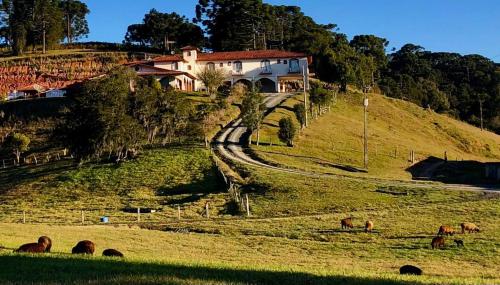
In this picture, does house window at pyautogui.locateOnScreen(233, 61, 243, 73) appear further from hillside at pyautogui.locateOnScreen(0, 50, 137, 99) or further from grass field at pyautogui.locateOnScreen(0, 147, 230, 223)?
grass field at pyautogui.locateOnScreen(0, 147, 230, 223)

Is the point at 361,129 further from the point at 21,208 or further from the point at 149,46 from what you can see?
the point at 149,46

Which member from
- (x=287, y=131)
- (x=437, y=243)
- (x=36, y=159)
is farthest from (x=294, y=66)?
(x=437, y=243)

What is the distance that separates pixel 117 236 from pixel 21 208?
27780mm

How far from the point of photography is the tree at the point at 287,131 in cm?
8112

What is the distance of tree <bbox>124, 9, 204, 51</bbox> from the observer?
164m

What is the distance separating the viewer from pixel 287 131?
81.2 meters

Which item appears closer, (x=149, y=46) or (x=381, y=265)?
(x=381, y=265)

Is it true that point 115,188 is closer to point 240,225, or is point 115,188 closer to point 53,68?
point 240,225

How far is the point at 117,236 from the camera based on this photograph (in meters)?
33.2

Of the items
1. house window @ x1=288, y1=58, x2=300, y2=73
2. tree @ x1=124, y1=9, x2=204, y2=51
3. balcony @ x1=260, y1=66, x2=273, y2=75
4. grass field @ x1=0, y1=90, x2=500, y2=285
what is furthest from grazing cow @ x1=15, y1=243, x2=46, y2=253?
tree @ x1=124, y1=9, x2=204, y2=51

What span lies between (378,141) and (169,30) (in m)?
89.6

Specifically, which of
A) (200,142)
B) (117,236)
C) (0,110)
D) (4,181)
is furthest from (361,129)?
(117,236)

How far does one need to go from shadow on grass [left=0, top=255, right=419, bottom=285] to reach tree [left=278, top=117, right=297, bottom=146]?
6268cm

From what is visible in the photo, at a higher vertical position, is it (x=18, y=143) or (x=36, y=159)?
(x=18, y=143)
